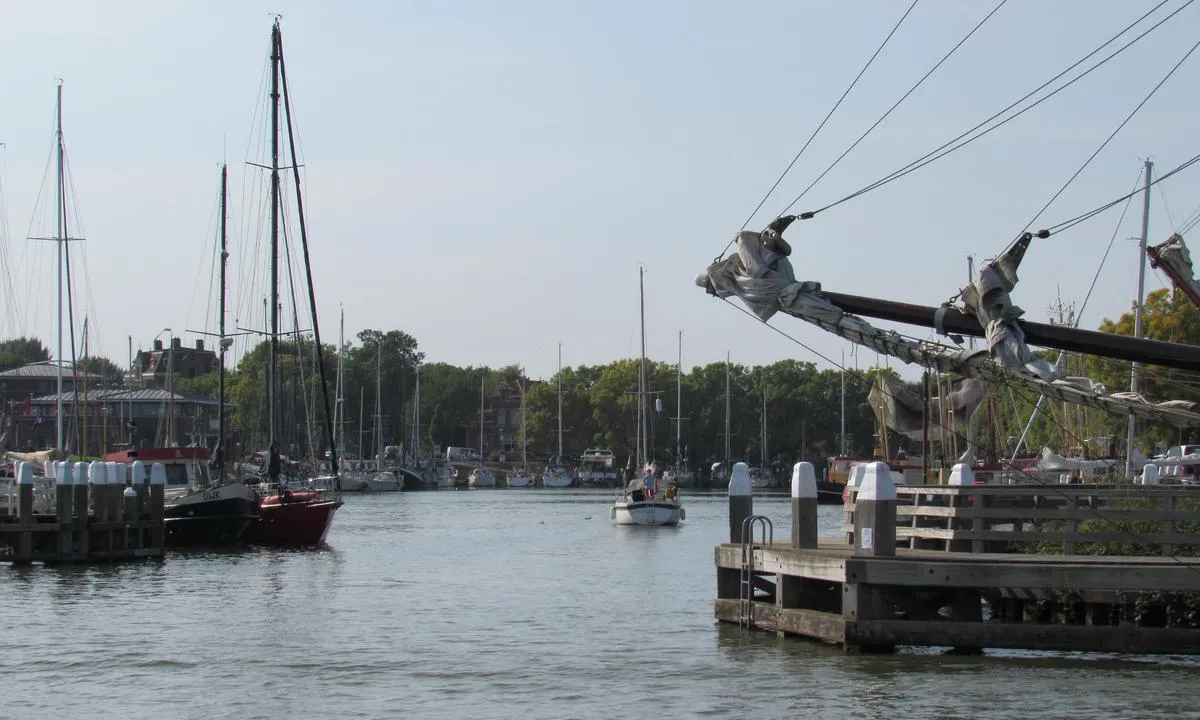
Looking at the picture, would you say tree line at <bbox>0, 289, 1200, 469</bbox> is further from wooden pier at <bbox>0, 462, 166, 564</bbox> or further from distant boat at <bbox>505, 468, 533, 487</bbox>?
wooden pier at <bbox>0, 462, 166, 564</bbox>

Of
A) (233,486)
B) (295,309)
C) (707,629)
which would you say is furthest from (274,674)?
(295,309)

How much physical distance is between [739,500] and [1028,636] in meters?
5.49

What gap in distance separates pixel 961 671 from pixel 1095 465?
1336 inches

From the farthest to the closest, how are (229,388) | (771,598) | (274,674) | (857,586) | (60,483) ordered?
(229,388) → (60,483) → (771,598) → (274,674) → (857,586)

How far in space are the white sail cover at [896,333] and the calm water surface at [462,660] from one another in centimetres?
348

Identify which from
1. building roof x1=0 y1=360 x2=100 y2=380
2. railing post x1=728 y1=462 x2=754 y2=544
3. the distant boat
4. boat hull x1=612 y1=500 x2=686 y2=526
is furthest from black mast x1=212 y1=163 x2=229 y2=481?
the distant boat

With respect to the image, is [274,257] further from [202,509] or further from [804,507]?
[804,507]

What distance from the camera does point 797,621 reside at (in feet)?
73.1

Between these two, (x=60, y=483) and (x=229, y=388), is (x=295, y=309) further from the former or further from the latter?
(x=229, y=388)

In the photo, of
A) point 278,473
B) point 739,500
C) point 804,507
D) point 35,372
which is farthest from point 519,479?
point 804,507

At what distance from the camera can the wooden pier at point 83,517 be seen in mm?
40875

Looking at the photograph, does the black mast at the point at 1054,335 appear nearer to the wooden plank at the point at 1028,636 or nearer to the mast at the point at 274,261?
the wooden plank at the point at 1028,636

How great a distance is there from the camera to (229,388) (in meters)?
169

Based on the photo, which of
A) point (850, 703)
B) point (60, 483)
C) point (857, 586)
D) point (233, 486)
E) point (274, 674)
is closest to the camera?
point (850, 703)
